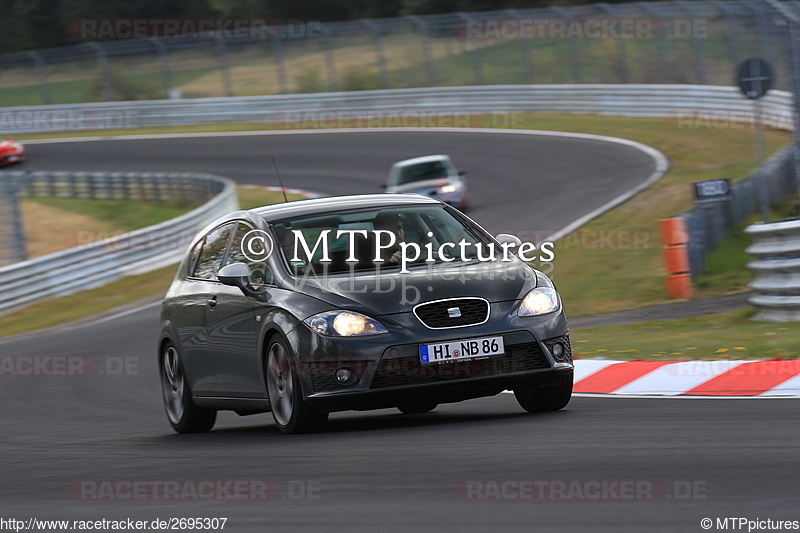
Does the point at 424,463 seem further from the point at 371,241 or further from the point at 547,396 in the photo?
the point at 371,241

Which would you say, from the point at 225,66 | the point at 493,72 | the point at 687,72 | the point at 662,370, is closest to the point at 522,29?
the point at 493,72

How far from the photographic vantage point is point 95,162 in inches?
1631

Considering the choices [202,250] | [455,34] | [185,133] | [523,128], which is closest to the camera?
[202,250]

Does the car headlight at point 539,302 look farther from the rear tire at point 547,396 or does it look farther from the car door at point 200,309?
the car door at point 200,309

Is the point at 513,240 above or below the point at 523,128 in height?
above

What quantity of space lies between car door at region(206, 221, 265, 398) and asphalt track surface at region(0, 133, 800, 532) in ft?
1.14

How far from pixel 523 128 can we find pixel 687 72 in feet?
15.9

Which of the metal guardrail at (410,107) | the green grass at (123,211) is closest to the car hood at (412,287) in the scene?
the green grass at (123,211)

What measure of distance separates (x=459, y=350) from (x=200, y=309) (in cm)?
224

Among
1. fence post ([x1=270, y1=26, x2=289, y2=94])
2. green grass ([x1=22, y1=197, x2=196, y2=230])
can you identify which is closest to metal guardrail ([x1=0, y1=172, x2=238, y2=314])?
green grass ([x1=22, y1=197, x2=196, y2=230])

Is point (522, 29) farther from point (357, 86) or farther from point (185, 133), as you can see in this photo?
point (185, 133)

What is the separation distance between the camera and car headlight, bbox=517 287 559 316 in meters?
7.96

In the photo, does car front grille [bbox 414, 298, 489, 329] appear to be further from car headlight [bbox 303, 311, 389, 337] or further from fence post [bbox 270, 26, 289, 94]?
fence post [bbox 270, 26, 289, 94]

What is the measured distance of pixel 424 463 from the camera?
20.7 ft
